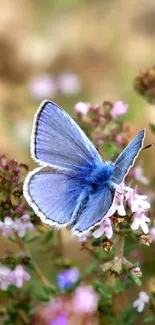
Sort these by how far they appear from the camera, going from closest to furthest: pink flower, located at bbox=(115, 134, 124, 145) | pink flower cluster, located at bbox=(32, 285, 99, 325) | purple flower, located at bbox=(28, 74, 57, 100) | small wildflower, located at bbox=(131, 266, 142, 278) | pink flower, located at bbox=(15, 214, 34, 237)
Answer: pink flower cluster, located at bbox=(32, 285, 99, 325) < small wildflower, located at bbox=(131, 266, 142, 278) < pink flower, located at bbox=(15, 214, 34, 237) < pink flower, located at bbox=(115, 134, 124, 145) < purple flower, located at bbox=(28, 74, 57, 100)

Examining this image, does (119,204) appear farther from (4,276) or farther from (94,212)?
(4,276)

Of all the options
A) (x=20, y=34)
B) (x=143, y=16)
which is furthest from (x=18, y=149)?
(x=143, y=16)

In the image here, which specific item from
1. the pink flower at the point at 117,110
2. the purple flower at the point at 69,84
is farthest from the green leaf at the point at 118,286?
the purple flower at the point at 69,84

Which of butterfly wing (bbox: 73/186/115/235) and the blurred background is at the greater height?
the blurred background

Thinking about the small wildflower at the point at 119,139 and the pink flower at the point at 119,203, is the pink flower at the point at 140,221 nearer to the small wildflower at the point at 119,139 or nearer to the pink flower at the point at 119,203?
the pink flower at the point at 119,203

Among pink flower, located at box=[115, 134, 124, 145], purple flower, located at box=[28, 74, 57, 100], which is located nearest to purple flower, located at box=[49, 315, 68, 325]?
pink flower, located at box=[115, 134, 124, 145]

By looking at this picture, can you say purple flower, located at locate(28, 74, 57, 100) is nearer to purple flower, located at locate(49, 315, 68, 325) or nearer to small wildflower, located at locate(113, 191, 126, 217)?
small wildflower, located at locate(113, 191, 126, 217)

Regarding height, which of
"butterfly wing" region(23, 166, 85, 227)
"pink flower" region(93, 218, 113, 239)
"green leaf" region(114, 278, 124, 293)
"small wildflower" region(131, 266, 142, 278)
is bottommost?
"small wildflower" region(131, 266, 142, 278)
